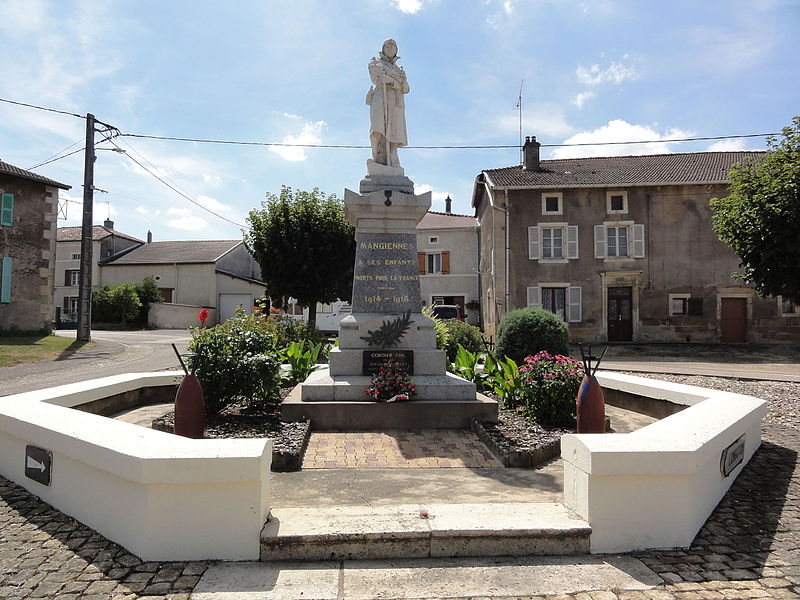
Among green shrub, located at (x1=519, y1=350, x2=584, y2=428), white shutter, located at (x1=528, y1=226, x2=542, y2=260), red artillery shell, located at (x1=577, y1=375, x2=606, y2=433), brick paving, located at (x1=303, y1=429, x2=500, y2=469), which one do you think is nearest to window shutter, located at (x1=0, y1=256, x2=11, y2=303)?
brick paving, located at (x1=303, y1=429, x2=500, y2=469)

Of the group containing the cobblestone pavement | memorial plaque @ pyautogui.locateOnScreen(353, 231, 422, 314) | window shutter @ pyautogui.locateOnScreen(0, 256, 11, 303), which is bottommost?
the cobblestone pavement

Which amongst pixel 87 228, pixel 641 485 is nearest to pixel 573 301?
pixel 87 228

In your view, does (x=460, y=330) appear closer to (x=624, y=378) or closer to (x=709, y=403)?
(x=624, y=378)

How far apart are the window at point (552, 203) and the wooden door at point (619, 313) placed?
457 cm

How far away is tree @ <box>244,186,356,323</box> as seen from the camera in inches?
913

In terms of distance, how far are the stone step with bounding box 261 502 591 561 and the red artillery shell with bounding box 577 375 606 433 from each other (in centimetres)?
174

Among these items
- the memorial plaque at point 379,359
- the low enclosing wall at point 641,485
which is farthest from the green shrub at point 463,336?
the low enclosing wall at point 641,485

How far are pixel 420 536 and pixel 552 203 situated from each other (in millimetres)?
24512

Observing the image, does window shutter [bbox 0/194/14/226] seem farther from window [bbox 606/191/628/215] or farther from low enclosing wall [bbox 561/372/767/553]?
window [bbox 606/191/628/215]

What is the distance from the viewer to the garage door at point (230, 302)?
128 ft

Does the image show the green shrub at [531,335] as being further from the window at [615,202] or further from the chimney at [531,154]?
the chimney at [531,154]

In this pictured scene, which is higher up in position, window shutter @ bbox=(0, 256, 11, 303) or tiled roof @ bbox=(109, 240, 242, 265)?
tiled roof @ bbox=(109, 240, 242, 265)

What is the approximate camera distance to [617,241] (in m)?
25.3

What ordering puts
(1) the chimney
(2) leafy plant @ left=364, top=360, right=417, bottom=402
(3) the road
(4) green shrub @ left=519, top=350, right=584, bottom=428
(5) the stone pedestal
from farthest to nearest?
1. (1) the chimney
2. (3) the road
3. (2) leafy plant @ left=364, top=360, right=417, bottom=402
4. (5) the stone pedestal
5. (4) green shrub @ left=519, top=350, right=584, bottom=428
